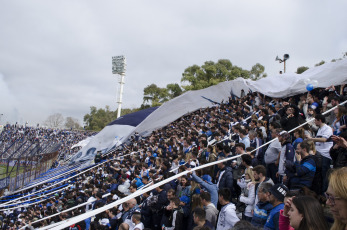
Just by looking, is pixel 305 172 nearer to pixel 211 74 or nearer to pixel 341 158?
pixel 341 158

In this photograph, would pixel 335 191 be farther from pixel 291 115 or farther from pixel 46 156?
pixel 46 156

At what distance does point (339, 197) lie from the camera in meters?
1.52

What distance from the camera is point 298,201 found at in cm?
193

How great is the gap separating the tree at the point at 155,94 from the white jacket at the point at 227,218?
129 ft

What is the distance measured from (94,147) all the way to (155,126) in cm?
567

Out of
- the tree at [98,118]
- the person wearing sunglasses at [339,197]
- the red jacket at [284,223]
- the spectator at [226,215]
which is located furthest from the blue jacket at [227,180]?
the tree at [98,118]

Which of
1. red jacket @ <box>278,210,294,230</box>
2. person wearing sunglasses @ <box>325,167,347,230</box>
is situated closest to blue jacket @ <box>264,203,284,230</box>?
red jacket @ <box>278,210,294,230</box>

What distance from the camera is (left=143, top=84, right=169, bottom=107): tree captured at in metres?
43.9

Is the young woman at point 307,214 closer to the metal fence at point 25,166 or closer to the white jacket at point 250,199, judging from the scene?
the white jacket at point 250,199

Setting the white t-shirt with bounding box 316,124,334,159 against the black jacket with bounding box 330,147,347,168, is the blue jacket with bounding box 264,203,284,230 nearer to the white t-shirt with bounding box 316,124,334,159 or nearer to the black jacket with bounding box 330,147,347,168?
the black jacket with bounding box 330,147,347,168

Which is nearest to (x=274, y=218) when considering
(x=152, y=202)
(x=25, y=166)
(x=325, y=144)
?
(x=325, y=144)

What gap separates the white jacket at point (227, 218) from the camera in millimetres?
3707

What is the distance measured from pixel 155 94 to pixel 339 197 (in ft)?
145

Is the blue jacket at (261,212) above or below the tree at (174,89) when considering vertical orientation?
below
